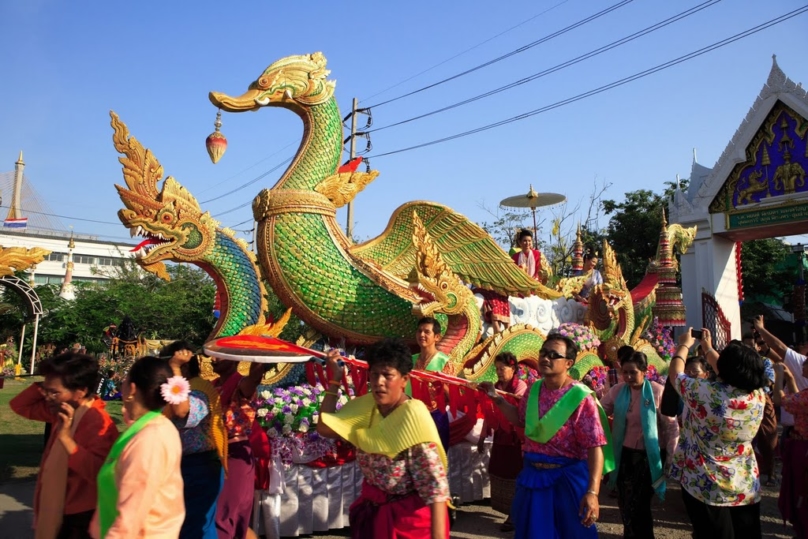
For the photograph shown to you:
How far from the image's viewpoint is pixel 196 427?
A: 2832mm

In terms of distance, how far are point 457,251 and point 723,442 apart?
3687 millimetres

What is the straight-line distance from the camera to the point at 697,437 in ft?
10.1

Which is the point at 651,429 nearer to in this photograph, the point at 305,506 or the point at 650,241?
the point at 305,506

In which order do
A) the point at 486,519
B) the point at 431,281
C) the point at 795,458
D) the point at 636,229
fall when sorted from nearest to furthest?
the point at 795,458
the point at 486,519
the point at 431,281
the point at 636,229

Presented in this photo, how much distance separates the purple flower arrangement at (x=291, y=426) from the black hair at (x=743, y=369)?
2420mm

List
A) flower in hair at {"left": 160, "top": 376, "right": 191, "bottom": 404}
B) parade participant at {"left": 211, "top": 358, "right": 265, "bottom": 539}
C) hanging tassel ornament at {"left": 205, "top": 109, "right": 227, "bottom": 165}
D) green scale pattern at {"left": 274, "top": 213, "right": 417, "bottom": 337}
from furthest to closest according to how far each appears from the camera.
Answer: hanging tassel ornament at {"left": 205, "top": 109, "right": 227, "bottom": 165} < green scale pattern at {"left": 274, "top": 213, "right": 417, "bottom": 337} < parade participant at {"left": 211, "top": 358, "right": 265, "bottom": 539} < flower in hair at {"left": 160, "top": 376, "right": 191, "bottom": 404}

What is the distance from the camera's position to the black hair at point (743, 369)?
2.88 meters

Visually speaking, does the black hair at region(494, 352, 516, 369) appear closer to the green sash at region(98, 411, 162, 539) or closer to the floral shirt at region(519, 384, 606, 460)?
the floral shirt at region(519, 384, 606, 460)

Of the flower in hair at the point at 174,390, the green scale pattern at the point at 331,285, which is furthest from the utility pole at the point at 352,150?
the flower in hair at the point at 174,390

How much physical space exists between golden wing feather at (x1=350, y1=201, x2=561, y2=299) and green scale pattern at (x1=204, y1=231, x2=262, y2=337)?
1178mm

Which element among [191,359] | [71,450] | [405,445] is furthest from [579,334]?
[71,450]

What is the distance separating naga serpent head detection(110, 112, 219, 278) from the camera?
5.12 meters

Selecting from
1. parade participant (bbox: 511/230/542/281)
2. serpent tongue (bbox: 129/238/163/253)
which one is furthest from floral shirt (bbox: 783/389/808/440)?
serpent tongue (bbox: 129/238/163/253)

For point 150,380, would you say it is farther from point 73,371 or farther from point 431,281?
point 431,281
